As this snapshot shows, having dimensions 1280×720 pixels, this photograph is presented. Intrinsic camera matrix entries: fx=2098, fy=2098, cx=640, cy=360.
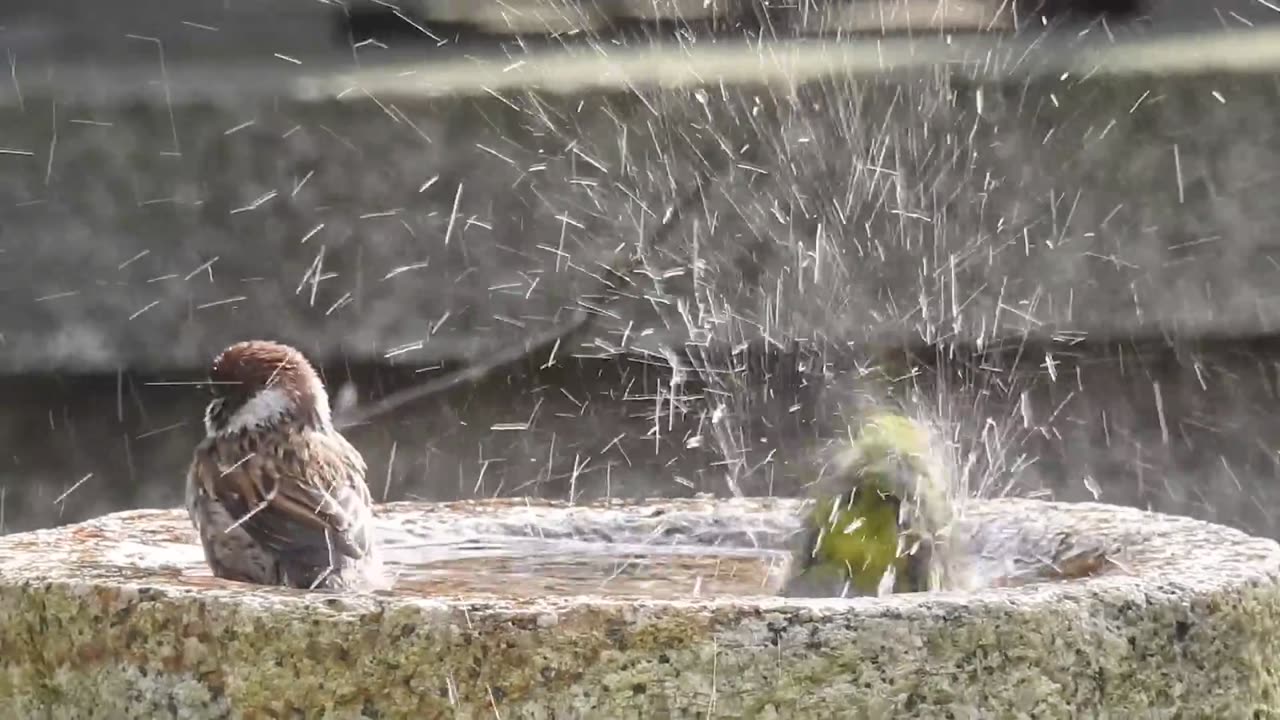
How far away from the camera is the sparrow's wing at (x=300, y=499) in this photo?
202cm

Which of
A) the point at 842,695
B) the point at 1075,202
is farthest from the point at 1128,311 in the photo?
the point at 842,695

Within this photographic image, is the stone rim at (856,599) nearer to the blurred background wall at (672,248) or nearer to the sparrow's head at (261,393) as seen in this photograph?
the sparrow's head at (261,393)

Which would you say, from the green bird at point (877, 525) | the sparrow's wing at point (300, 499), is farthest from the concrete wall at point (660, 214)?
the green bird at point (877, 525)

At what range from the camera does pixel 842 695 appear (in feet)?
4.79

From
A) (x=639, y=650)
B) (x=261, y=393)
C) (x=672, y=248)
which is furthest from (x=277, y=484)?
(x=672, y=248)

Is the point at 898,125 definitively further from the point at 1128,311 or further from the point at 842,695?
the point at 842,695

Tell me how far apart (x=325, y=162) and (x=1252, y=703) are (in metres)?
1.68

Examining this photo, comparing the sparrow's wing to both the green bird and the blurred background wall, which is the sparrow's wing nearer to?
the green bird

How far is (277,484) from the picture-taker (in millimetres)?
2098

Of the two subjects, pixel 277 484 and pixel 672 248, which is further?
pixel 672 248

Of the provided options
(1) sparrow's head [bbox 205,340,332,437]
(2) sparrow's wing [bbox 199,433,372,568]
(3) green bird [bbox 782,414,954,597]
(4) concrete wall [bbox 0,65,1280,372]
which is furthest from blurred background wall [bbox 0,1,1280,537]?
(3) green bird [bbox 782,414,954,597]

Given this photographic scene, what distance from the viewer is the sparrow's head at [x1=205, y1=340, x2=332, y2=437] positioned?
225 centimetres

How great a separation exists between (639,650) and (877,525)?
1.41 ft

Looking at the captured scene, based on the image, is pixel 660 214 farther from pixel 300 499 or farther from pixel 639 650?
pixel 639 650
